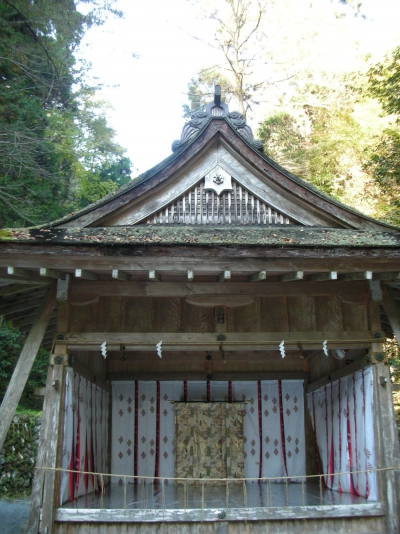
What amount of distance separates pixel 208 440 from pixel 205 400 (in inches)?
32.7

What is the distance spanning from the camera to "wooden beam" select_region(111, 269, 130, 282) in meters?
6.05

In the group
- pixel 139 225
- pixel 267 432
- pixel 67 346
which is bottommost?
pixel 267 432

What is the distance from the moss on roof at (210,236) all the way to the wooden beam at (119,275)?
39cm

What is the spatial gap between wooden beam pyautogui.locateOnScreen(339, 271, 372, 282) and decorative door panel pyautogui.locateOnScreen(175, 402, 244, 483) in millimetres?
4899

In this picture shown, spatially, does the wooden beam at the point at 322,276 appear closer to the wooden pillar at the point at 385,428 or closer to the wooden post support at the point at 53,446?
the wooden pillar at the point at 385,428

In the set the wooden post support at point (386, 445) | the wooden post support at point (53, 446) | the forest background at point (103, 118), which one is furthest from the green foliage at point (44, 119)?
the wooden post support at point (386, 445)

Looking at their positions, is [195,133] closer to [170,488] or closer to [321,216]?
[321,216]

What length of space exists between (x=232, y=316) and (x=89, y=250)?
2376mm

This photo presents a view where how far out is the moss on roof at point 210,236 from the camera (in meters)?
5.87

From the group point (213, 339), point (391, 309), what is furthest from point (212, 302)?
point (391, 309)

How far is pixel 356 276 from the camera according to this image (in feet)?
21.2

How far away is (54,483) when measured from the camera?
6102 mm

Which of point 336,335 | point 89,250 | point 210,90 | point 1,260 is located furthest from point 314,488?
point 210,90

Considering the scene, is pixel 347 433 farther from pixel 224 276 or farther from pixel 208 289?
pixel 224 276
